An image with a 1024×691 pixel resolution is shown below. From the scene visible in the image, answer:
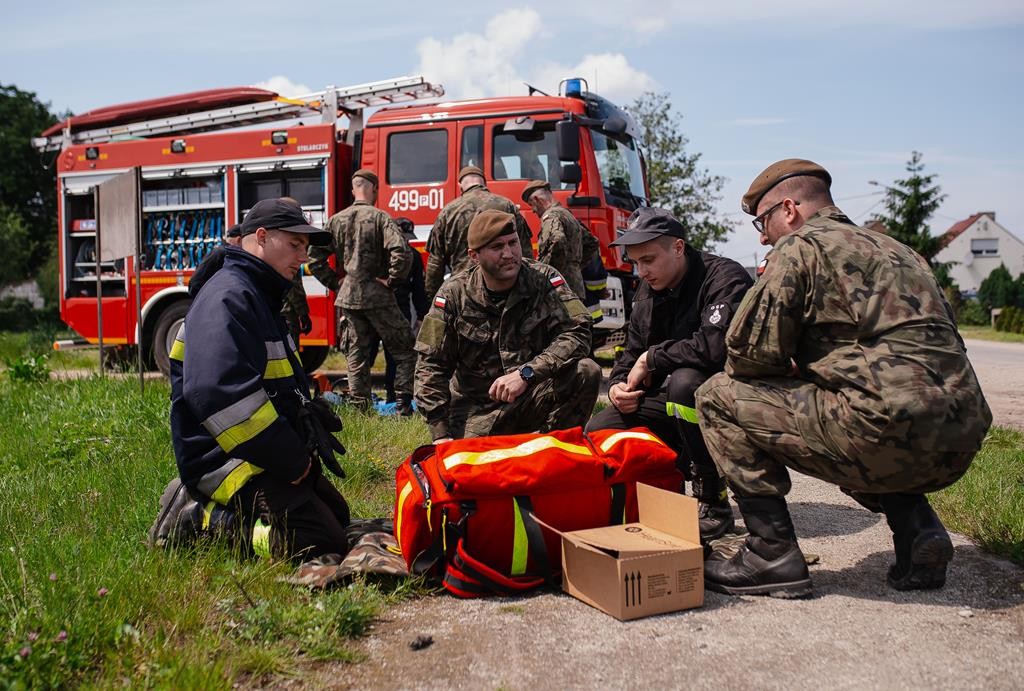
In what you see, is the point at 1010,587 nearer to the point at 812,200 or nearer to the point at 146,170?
the point at 812,200

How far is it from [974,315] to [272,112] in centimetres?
3219

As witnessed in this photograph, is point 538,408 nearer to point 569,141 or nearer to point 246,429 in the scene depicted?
point 246,429

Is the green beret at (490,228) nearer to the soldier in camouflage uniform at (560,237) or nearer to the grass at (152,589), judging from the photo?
the grass at (152,589)

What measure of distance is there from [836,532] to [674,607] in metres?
1.42

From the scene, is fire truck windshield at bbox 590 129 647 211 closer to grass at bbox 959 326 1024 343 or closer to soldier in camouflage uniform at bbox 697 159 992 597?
soldier in camouflage uniform at bbox 697 159 992 597

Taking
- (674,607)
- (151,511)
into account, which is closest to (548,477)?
(674,607)

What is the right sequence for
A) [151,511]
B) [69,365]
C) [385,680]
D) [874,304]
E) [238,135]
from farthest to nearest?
[69,365] < [238,135] < [151,511] < [874,304] < [385,680]

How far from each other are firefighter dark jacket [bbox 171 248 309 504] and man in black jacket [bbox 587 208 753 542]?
1.51 m

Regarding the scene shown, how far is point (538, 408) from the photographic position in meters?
4.62

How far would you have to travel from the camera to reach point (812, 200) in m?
3.34

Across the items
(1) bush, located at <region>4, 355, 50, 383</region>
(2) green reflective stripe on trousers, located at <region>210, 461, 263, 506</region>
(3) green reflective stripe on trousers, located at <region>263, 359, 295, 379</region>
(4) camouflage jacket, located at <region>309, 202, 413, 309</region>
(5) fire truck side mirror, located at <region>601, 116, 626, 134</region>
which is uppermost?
(5) fire truck side mirror, located at <region>601, 116, 626, 134</region>

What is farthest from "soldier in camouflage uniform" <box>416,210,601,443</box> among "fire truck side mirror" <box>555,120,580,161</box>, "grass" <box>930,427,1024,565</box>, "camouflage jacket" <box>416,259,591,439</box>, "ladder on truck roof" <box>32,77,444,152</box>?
"ladder on truck roof" <box>32,77,444,152</box>

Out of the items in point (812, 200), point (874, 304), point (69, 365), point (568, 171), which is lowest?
point (69, 365)

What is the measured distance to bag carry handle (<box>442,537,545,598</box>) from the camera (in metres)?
3.27
